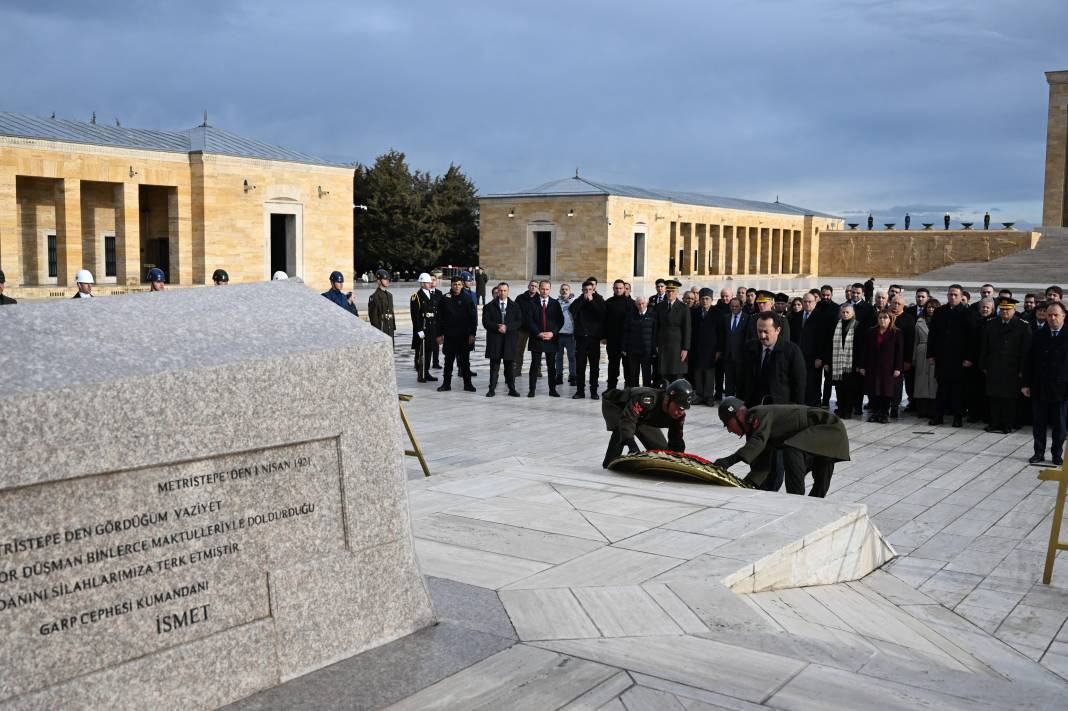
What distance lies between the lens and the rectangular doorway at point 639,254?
5122 centimetres

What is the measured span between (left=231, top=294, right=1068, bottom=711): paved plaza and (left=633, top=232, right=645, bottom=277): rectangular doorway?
41657 millimetres

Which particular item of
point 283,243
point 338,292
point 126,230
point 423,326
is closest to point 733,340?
point 423,326

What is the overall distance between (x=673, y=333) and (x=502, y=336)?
2.70 m

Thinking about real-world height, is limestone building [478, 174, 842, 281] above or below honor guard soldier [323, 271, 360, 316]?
above

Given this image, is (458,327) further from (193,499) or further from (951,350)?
(193,499)

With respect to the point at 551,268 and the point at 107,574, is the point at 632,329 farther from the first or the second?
the point at 551,268

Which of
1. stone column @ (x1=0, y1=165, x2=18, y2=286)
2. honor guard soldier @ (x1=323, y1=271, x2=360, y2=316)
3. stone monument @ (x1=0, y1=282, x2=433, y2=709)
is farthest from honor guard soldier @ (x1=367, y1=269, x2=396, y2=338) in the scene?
stone column @ (x1=0, y1=165, x2=18, y2=286)

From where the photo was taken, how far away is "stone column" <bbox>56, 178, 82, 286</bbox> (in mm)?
30484

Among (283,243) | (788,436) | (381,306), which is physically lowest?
(788,436)

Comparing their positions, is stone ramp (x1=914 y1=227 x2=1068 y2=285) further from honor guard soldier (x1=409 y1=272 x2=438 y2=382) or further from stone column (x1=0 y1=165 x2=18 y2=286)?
stone column (x1=0 y1=165 x2=18 y2=286)

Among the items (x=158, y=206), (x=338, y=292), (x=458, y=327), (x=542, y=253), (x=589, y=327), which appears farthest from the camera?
(x=542, y=253)

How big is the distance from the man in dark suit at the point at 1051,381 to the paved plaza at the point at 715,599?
133 centimetres

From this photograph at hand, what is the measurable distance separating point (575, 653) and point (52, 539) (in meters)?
2.11

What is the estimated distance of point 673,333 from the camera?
47.6ft
